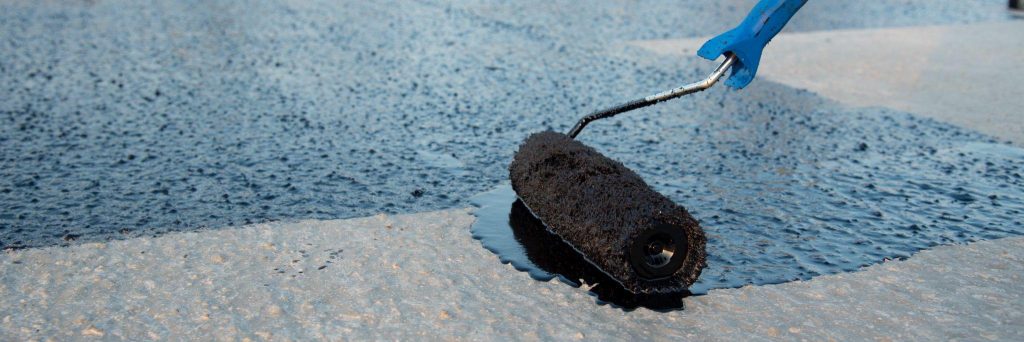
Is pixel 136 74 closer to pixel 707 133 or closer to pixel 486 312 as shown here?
pixel 707 133

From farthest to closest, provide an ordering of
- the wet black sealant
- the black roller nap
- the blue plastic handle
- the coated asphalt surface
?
the coated asphalt surface < the wet black sealant < the blue plastic handle < the black roller nap

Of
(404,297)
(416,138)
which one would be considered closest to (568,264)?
(404,297)

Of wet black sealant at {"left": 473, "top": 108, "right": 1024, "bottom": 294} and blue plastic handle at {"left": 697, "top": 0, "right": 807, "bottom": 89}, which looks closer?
blue plastic handle at {"left": 697, "top": 0, "right": 807, "bottom": 89}

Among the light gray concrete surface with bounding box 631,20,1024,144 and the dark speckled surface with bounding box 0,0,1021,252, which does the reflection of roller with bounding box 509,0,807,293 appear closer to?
the dark speckled surface with bounding box 0,0,1021,252

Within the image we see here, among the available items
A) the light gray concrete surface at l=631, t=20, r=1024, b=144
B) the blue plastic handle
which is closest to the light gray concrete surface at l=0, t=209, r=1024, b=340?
the blue plastic handle

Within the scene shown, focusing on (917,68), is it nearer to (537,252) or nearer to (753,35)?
(753,35)

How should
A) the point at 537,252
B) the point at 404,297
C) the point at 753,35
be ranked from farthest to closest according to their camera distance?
the point at 537,252 → the point at 753,35 → the point at 404,297

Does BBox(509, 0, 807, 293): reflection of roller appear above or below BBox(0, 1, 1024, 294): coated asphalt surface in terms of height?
above
